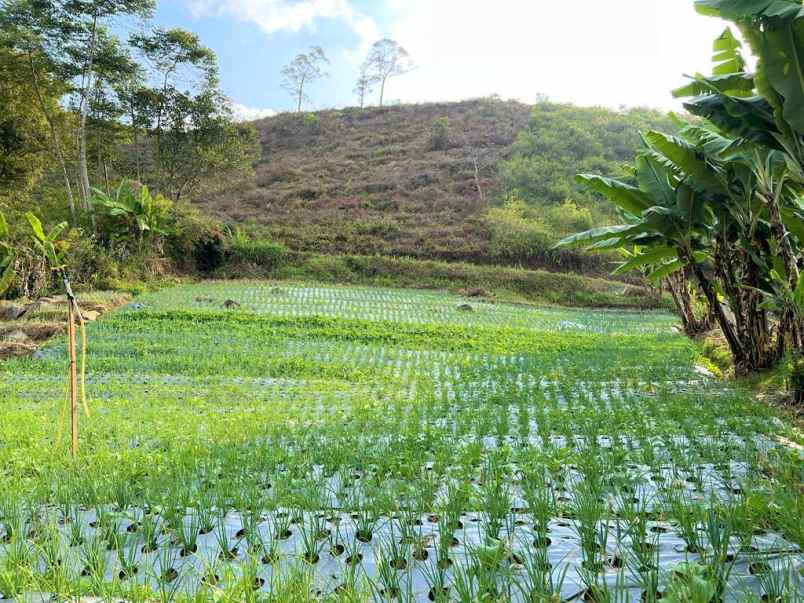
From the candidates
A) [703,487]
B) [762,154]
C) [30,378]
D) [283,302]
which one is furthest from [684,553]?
[283,302]

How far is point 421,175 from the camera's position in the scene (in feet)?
133

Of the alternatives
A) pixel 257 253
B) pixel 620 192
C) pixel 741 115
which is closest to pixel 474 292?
pixel 257 253

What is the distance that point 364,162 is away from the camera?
44.0 metres

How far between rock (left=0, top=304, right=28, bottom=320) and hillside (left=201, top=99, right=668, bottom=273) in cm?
1668

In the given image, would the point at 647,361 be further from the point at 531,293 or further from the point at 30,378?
the point at 531,293

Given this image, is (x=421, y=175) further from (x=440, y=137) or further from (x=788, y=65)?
(x=788, y=65)

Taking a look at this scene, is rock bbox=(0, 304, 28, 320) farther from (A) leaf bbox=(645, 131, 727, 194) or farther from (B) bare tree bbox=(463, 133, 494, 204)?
(B) bare tree bbox=(463, 133, 494, 204)

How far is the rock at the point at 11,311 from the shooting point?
45.0ft

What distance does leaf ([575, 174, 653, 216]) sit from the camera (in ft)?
24.7

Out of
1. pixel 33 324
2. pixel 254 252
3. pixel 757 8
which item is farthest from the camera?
pixel 254 252

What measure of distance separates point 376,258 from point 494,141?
2183 cm

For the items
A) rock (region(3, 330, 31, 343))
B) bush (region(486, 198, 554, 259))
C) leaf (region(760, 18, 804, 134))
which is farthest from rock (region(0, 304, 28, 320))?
bush (region(486, 198, 554, 259))

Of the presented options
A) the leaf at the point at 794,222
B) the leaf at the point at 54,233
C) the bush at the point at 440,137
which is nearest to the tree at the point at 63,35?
the leaf at the point at 54,233

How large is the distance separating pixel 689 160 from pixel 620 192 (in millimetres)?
1165
